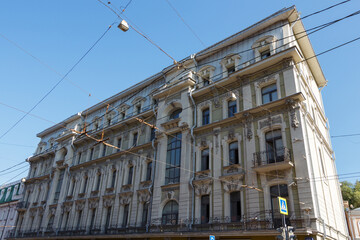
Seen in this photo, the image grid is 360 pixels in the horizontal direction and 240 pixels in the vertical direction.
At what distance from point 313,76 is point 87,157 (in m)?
26.5

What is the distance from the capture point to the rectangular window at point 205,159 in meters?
21.7

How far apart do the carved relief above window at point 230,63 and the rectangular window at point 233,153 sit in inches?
249

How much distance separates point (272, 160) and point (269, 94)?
203 inches

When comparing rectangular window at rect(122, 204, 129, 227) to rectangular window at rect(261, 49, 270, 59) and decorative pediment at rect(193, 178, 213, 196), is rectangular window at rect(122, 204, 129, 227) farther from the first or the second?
rectangular window at rect(261, 49, 270, 59)

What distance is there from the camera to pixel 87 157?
34062 millimetres

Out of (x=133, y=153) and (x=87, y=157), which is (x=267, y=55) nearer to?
(x=133, y=153)

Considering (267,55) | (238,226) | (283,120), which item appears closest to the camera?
(238,226)

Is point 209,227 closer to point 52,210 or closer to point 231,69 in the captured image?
point 231,69

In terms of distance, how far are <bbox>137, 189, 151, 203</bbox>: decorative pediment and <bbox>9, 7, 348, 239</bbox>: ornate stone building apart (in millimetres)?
124

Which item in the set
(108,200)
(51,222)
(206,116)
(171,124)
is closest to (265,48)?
(206,116)

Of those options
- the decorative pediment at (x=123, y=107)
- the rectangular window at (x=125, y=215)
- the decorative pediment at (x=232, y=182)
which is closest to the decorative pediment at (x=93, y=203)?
the rectangular window at (x=125, y=215)

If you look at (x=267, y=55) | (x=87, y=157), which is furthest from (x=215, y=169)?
(x=87, y=157)

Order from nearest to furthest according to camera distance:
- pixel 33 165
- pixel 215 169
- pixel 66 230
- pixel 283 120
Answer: pixel 283 120 < pixel 215 169 < pixel 66 230 < pixel 33 165

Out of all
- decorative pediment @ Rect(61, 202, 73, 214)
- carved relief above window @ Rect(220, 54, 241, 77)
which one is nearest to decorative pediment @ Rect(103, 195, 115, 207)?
decorative pediment @ Rect(61, 202, 73, 214)
